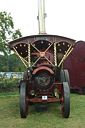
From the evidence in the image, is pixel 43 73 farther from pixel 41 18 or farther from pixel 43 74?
pixel 41 18

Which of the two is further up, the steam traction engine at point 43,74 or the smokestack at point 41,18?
the smokestack at point 41,18

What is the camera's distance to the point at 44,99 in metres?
4.54

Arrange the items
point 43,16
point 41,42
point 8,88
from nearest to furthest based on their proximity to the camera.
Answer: point 41,42, point 43,16, point 8,88

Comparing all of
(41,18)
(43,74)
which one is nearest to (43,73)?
(43,74)

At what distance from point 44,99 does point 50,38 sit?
1800 mm

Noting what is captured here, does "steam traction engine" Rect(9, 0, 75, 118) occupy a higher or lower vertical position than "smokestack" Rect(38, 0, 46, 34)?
lower

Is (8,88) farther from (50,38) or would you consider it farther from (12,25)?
(50,38)

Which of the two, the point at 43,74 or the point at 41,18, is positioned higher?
the point at 41,18

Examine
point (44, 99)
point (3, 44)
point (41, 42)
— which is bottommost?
point (44, 99)

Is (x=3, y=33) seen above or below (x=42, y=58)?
above

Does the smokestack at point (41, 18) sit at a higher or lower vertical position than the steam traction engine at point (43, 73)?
higher

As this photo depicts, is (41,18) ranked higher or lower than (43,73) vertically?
higher

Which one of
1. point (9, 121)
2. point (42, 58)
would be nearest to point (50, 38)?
point (42, 58)

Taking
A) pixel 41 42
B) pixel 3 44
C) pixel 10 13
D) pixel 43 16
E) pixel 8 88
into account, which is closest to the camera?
pixel 41 42
